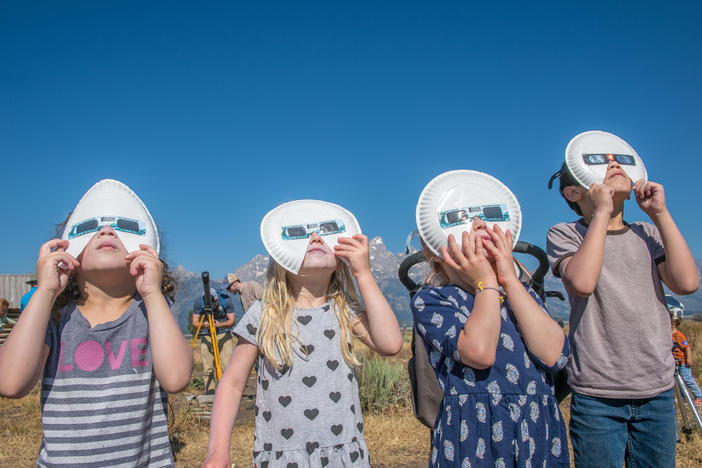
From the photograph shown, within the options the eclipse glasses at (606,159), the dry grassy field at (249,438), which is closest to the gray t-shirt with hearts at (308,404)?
the eclipse glasses at (606,159)

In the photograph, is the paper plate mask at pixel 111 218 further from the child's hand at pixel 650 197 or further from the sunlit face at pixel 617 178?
the child's hand at pixel 650 197

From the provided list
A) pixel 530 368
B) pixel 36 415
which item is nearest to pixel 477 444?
pixel 530 368

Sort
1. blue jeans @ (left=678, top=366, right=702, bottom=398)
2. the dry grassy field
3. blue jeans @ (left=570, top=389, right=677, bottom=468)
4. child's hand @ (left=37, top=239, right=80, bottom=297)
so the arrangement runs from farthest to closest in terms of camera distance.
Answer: blue jeans @ (left=678, top=366, right=702, bottom=398)
the dry grassy field
blue jeans @ (left=570, top=389, right=677, bottom=468)
child's hand @ (left=37, top=239, right=80, bottom=297)

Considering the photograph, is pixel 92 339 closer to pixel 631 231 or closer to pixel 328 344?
pixel 328 344

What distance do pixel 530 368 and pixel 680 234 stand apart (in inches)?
40.5

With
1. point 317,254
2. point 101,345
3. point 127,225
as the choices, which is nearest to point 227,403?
point 101,345

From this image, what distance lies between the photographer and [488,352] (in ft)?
5.79

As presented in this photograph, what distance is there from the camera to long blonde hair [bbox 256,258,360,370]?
6.80 ft

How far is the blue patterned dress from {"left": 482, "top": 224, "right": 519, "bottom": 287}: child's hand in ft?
0.65

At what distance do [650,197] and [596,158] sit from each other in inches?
11.0

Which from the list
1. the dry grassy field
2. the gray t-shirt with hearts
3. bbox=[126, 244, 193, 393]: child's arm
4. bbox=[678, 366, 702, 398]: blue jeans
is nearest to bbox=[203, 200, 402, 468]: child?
the gray t-shirt with hearts

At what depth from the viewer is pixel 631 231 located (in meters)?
2.44

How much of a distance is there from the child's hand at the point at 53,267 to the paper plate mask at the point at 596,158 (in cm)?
210

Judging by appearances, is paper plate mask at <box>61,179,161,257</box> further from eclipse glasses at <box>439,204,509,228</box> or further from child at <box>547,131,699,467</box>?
child at <box>547,131,699,467</box>
